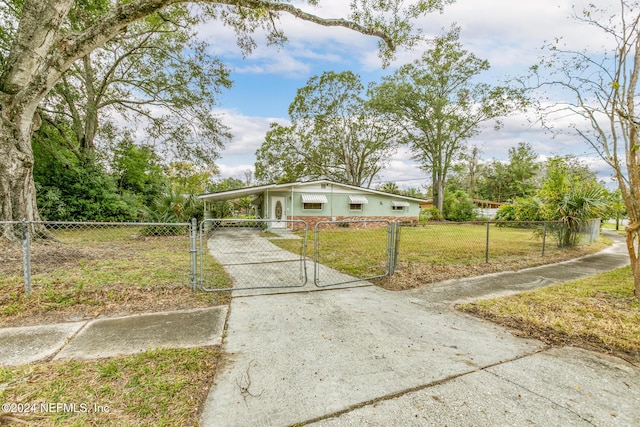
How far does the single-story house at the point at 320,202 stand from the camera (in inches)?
614

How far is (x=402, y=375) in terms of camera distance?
2.11 meters

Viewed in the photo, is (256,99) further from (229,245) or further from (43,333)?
(43,333)

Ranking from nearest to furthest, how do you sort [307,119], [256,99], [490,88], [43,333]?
[43,333] → [256,99] → [490,88] → [307,119]

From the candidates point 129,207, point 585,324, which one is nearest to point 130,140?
point 129,207

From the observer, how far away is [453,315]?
3414mm

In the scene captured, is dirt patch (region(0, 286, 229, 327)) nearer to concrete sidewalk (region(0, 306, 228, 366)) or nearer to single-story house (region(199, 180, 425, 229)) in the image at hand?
concrete sidewalk (region(0, 306, 228, 366))

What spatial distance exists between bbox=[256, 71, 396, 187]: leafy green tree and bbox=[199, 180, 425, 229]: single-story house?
23.3 feet

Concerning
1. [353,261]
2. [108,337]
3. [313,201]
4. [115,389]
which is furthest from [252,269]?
[313,201]

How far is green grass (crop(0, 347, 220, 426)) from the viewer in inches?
63.9

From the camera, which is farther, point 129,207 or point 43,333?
point 129,207

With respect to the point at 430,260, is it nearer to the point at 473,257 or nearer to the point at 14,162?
the point at 473,257

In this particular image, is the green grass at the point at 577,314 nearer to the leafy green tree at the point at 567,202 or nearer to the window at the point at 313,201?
the leafy green tree at the point at 567,202

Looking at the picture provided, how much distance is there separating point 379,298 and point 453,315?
102 centimetres

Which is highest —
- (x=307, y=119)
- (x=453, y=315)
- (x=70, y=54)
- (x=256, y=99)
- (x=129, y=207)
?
(x=307, y=119)
